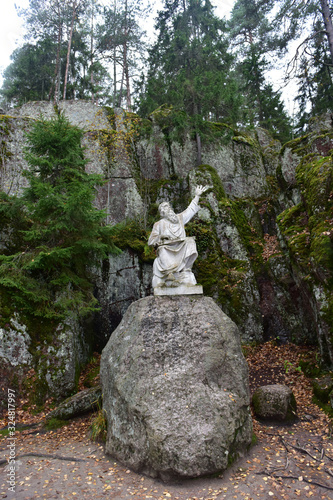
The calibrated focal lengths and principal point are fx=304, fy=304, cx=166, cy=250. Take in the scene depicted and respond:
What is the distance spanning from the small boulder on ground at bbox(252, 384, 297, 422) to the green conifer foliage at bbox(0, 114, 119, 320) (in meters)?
4.14

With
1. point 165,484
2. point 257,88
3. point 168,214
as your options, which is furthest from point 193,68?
point 165,484

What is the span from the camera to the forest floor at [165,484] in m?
3.88

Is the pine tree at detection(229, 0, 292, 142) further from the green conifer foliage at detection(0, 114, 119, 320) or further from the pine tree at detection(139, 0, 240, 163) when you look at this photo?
the green conifer foliage at detection(0, 114, 119, 320)

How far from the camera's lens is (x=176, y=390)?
4664 millimetres

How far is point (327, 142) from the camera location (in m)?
9.66

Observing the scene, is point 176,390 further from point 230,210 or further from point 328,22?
point 328,22

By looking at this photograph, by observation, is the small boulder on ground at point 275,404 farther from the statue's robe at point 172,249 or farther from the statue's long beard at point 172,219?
the statue's long beard at point 172,219

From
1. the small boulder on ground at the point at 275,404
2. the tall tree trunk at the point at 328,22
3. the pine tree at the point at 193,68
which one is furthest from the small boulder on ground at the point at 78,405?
the tall tree trunk at the point at 328,22

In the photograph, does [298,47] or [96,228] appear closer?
[96,228]

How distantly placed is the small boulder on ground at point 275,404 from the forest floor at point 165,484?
16cm

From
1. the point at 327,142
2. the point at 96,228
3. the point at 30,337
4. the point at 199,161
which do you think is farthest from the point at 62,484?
the point at 199,161

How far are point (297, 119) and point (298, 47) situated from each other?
9523mm

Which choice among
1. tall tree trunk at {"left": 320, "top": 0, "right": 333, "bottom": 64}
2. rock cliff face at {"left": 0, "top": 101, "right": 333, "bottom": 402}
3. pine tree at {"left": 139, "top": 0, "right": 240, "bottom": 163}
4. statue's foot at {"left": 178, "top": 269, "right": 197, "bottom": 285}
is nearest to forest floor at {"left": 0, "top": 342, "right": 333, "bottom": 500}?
rock cliff face at {"left": 0, "top": 101, "right": 333, "bottom": 402}

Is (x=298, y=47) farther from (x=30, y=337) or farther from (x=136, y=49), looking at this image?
(x=136, y=49)
